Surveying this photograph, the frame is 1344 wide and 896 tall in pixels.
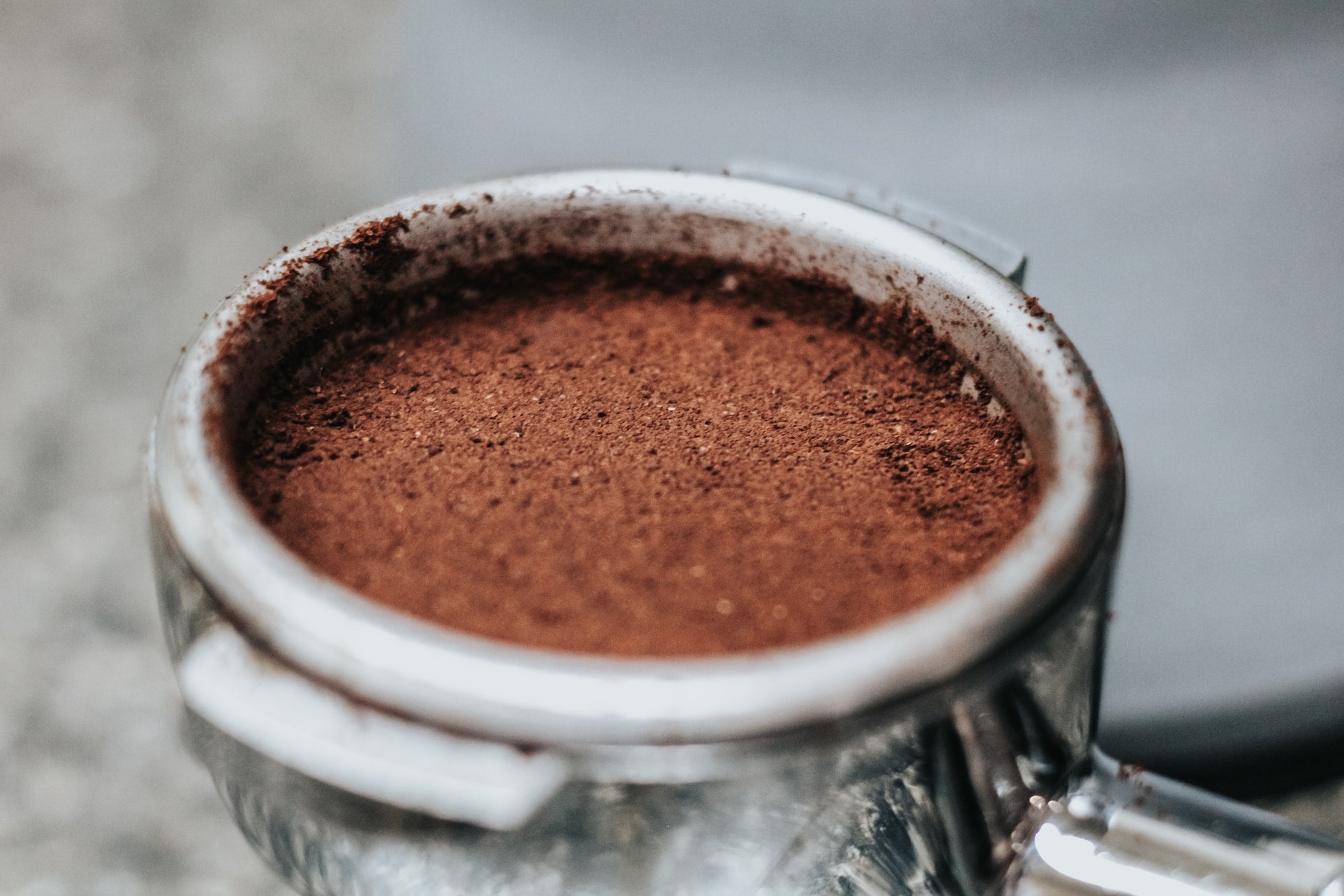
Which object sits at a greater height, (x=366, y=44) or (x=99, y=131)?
(x=366, y=44)

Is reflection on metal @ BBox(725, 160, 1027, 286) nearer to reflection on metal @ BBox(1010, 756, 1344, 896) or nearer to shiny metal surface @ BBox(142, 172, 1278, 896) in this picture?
shiny metal surface @ BBox(142, 172, 1278, 896)

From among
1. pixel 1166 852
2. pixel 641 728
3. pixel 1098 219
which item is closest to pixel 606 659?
pixel 641 728

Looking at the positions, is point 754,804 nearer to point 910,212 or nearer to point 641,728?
point 641,728

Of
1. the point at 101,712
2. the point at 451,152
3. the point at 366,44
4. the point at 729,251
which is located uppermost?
the point at 729,251

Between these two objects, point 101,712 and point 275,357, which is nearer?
point 275,357

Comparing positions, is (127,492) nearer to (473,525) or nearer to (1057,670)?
(473,525)

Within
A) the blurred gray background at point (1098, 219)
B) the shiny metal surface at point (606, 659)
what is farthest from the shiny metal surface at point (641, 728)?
the blurred gray background at point (1098, 219)

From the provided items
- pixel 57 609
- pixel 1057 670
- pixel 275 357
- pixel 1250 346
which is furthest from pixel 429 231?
pixel 57 609

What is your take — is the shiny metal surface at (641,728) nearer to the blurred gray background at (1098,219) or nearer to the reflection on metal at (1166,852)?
the reflection on metal at (1166,852)

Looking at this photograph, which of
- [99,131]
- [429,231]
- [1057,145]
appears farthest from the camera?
[99,131]
